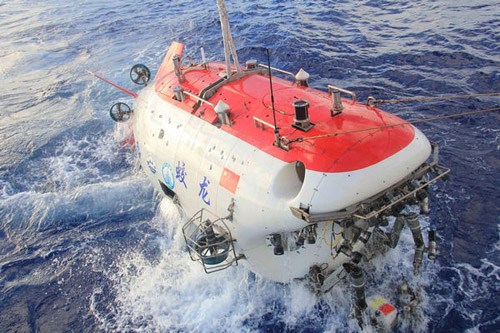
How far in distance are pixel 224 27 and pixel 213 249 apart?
5.45 metres

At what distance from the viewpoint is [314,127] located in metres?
8.51

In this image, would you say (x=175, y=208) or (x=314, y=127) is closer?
(x=314, y=127)

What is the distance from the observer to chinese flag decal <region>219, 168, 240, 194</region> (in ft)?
28.9

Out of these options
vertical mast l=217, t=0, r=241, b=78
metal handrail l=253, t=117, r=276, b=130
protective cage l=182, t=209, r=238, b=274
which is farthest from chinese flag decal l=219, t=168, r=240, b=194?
vertical mast l=217, t=0, r=241, b=78

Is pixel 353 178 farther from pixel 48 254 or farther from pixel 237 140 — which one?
pixel 48 254

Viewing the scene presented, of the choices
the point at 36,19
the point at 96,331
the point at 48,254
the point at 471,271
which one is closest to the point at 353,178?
the point at 471,271

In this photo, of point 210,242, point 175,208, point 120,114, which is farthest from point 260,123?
point 120,114

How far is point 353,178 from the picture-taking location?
7602 mm

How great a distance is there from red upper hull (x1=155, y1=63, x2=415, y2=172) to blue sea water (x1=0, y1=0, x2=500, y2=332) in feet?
12.5

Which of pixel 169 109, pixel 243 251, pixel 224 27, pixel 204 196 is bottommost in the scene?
pixel 243 251

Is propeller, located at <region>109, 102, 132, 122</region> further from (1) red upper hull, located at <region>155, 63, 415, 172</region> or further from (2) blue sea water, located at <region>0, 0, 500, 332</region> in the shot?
(1) red upper hull, located at <region>155, 63, 415, 172</region>

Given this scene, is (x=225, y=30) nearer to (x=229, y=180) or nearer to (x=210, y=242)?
(x=229, y=180)

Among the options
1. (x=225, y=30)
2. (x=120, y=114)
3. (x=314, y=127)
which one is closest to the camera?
(x=314, y=127)

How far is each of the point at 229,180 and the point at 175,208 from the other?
4810 mm
